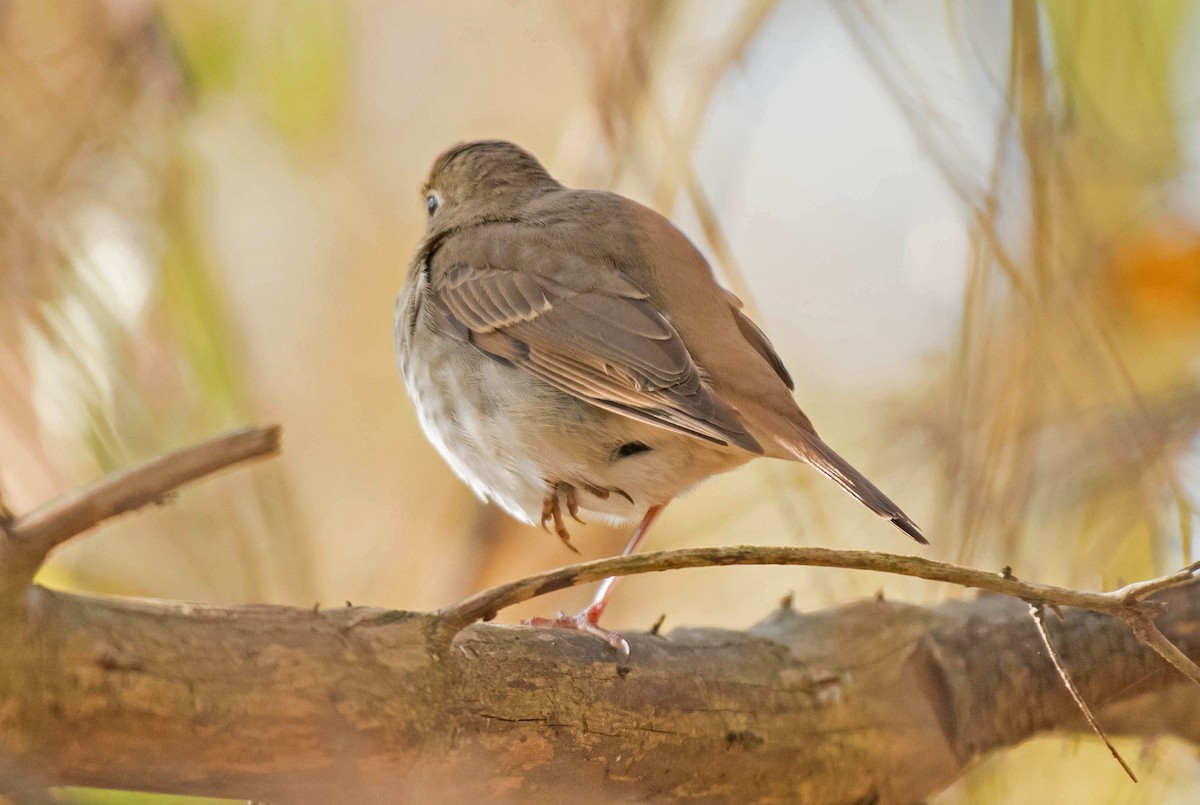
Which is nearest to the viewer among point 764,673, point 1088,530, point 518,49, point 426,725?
point 426,725

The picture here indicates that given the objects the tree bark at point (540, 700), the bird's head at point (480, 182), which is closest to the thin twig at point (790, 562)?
the tree bark at point (540, 700)

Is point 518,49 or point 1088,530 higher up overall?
point 518,49

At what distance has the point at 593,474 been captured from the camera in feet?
10.5

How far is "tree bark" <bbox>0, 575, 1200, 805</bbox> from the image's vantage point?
161cm

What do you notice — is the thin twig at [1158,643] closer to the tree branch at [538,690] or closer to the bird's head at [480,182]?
the tree branch at [538,690]

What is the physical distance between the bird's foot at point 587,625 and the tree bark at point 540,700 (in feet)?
0.13

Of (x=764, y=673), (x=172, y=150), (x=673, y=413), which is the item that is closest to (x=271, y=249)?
(x=172, y=150)

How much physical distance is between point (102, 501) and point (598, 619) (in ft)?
6.40

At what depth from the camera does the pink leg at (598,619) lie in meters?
2.47

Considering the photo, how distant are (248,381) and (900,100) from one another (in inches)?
96.7

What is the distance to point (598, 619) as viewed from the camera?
328 cm

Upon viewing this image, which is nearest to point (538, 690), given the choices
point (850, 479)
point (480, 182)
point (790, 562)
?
point (790, 562)

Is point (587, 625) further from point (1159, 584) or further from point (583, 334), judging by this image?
point (1159, 584)

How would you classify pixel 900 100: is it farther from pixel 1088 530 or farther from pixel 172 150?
pixel 172 150
